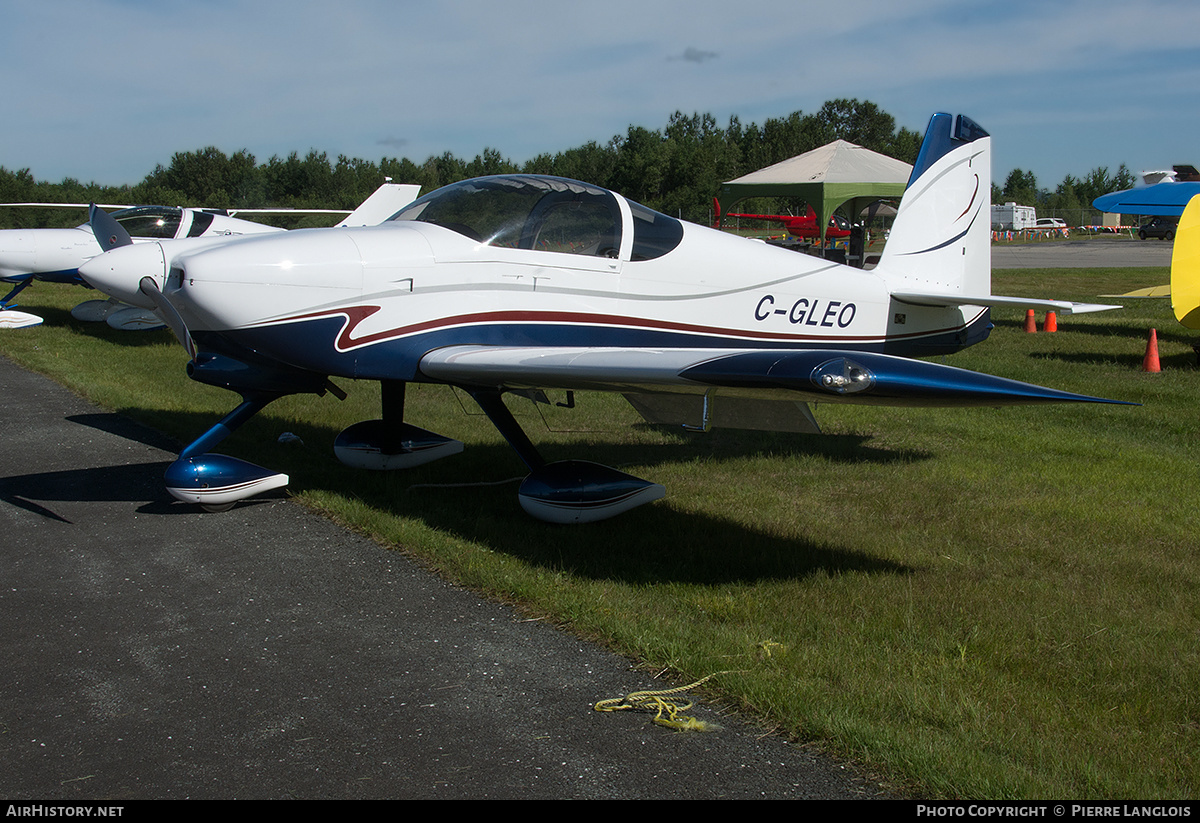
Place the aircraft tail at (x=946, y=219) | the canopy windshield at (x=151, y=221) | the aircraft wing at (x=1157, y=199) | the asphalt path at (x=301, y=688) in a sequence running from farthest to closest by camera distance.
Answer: the aircraft wing at (x=1157, y=199), the canopy windshield at (x=151, y=221), the aircraft tail at (x=946, y=219), the asphalt path at (x=301, y=688)

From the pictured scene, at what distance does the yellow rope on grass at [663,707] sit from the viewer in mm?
3031

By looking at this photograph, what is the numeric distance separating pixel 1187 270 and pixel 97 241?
15.5 m

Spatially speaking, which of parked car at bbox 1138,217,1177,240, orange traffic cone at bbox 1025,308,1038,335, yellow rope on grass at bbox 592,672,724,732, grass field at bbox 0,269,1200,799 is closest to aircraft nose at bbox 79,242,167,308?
grass field at bbox 0,269,1200,799

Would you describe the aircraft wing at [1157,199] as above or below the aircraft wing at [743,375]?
above

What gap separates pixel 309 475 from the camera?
6.38 m

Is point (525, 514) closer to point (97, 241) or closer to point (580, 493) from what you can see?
point (580, 493)

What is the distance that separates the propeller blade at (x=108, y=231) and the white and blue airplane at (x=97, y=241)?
5.47ft

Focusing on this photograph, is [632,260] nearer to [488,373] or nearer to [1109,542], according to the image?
[488,373]

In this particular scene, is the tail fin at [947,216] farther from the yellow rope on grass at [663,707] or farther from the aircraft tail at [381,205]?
the aircraft tail at [381,205]

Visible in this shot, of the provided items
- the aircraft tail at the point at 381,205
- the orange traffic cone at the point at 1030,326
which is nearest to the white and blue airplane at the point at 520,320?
the orange traffic cone at the point at 1030,326

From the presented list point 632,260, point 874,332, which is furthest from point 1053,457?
point 632,260

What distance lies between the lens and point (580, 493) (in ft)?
17.3

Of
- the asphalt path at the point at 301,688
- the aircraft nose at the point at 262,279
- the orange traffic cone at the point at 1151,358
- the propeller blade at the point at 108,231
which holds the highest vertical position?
the propeller blade at the point at 108,231

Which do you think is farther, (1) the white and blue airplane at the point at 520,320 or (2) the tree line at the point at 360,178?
(2) the tree line at the point at 360,178
